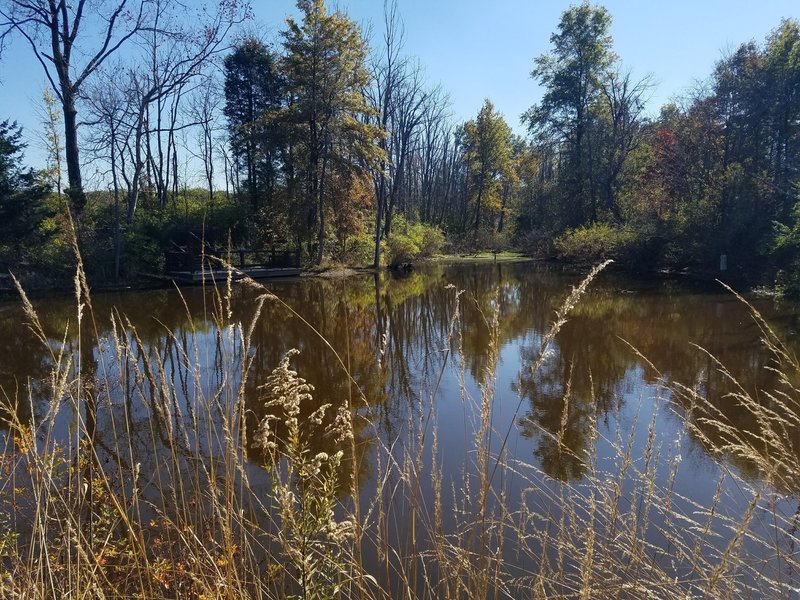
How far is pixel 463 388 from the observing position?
166cm

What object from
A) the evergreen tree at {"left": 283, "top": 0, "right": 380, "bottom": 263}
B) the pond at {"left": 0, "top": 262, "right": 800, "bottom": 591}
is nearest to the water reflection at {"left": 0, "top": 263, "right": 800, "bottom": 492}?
the pond at {"left": 0, "top": 262, "right": 800, "bottom": 591}

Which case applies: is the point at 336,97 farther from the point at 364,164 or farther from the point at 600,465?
the point at 600,465

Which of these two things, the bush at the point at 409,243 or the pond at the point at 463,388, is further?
the bush at the point at 409,243

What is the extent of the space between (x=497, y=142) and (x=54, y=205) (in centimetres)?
3028

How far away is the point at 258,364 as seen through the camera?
7469mm

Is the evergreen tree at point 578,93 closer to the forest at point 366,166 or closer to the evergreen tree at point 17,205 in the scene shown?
the forest at point 366,166

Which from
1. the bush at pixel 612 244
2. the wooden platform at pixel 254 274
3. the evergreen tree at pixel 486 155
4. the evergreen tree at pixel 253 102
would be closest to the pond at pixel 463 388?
the wooden platform at pixel 254 274

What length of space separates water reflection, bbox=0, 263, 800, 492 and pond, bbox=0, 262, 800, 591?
Result: 4 cm

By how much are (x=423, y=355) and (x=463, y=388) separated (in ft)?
20.6

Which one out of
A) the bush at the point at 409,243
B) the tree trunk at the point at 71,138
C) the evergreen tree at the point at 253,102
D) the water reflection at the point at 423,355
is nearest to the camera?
the water reflection at the point at 423,355

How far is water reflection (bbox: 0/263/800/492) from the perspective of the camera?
4055mm

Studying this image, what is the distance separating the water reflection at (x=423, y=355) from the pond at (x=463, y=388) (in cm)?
4

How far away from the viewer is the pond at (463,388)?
188 cm

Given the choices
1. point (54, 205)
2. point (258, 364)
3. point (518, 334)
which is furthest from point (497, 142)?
point (258, 364)
